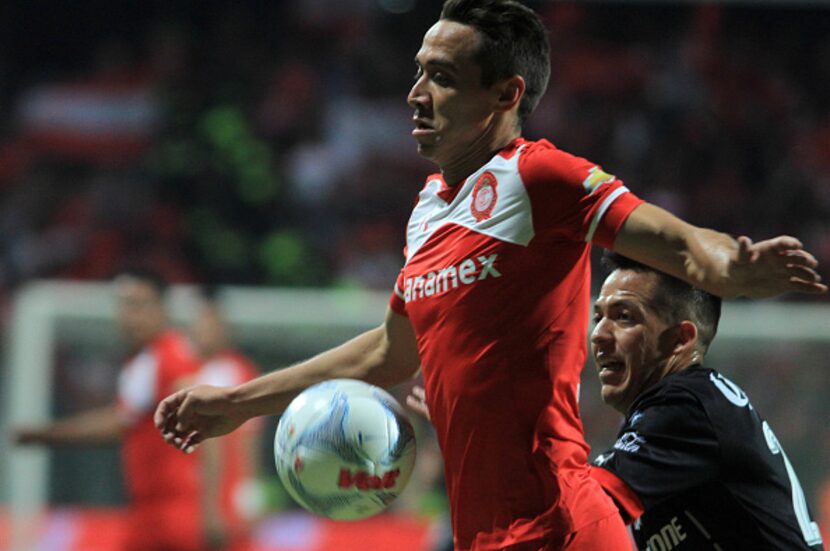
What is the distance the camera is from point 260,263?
11.5 metres

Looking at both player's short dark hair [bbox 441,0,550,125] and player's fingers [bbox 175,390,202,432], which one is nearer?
player's short dark hair [bbox 441,0,550,125]

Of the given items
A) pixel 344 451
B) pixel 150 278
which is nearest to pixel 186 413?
pixel 344 451

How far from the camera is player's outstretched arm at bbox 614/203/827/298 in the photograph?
2279 mm

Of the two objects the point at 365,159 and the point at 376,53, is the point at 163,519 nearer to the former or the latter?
the point at 365,159

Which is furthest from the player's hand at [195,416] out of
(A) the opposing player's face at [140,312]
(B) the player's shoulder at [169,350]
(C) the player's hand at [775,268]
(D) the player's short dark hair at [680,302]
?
(A) the opposing player's face at [140,312]

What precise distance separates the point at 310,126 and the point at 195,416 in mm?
9490

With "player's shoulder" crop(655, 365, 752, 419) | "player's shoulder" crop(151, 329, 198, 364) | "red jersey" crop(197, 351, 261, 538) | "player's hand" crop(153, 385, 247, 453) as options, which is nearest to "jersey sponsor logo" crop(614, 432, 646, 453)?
"player's shoulder" crop(655, 365, 752, 419)

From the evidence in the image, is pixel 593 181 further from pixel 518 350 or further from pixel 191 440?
pixel 191 440

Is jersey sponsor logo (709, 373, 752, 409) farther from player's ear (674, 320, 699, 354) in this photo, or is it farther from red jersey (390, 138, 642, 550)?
red jersey (390, 138, 642, 550)

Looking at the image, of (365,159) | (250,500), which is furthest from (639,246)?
(365,159)

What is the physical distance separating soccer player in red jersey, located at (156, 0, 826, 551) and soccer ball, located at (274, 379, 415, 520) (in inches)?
5.4

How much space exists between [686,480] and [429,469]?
5648mm

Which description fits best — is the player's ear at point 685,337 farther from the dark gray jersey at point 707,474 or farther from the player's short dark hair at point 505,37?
the player's short dark hair at point 505,37

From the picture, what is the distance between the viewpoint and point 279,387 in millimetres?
3305
